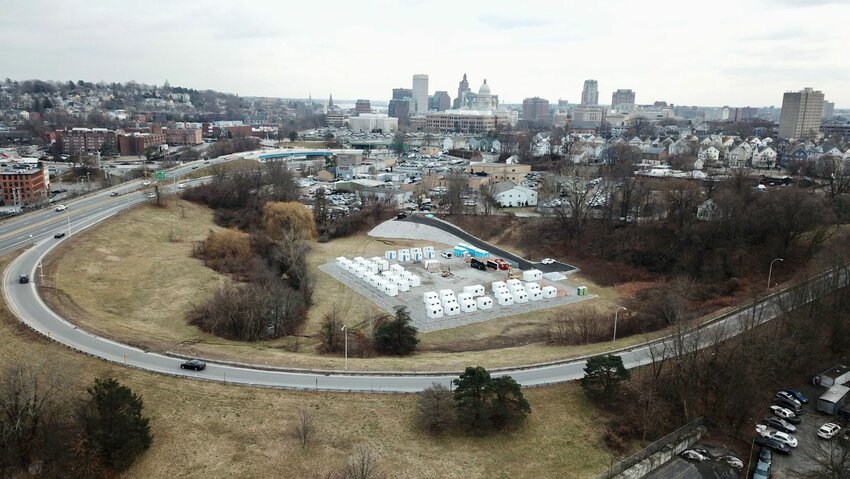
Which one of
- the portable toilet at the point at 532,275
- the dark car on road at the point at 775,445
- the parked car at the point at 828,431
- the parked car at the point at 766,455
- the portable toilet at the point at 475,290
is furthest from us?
the portable toilet at the point at 532,275

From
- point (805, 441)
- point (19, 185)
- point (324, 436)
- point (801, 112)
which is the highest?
point (801, 112)

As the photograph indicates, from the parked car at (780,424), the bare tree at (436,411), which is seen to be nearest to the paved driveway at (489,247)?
the parked car at (780,424)

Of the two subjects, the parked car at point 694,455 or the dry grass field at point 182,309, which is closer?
the parked car at point 694,455

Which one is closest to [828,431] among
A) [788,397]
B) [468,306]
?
[788,397]

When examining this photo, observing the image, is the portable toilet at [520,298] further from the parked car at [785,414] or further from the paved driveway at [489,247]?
the parked car at [785,414]

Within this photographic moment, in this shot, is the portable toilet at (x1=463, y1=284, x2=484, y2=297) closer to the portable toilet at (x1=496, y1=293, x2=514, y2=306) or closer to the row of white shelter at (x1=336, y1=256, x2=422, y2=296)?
the portable toilet at (x1=496, y1=293, x2=514, y2=306)

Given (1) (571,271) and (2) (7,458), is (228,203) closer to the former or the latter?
(1) (571,271)

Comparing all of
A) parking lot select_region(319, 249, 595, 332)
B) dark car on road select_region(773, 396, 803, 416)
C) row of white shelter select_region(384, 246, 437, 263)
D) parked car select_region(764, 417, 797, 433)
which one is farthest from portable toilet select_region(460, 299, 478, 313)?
parked car select_region(764, 417, 797, 433)

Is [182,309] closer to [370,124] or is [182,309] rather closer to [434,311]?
Answer: [434,311]
